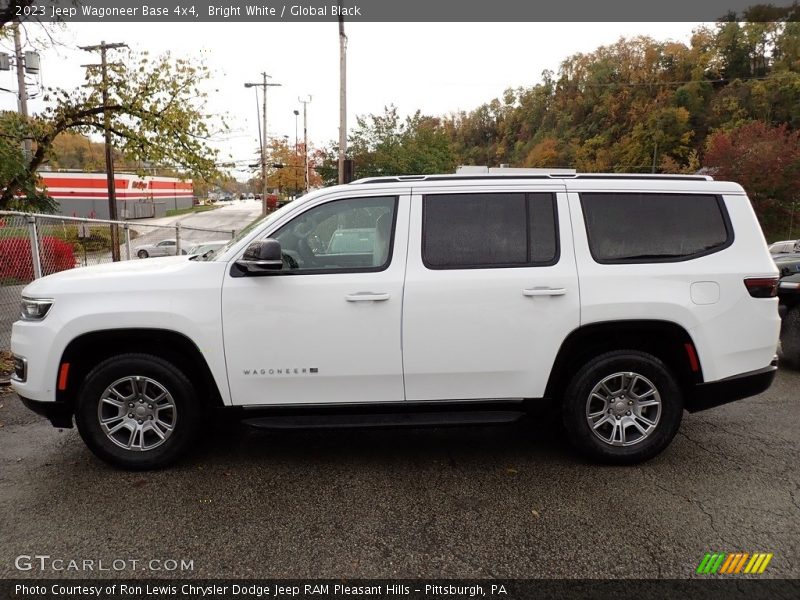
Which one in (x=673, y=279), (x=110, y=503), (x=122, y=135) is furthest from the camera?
(x=122, y=135)

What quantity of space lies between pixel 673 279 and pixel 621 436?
1.14m

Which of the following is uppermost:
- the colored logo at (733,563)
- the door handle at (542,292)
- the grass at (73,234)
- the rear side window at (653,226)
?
the rear side window at (653,226)

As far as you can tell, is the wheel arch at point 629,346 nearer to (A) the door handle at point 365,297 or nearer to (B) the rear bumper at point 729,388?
(B) the rear bumper at point 729,388

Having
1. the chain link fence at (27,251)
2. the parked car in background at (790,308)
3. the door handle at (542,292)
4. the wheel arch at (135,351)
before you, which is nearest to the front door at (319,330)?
the wheel arch at (135,351)

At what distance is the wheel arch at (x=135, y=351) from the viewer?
3721mm

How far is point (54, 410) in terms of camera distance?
3.82 meters

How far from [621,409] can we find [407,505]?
164 cm

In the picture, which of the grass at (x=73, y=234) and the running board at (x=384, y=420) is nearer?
the running board at (x=384, y=420)

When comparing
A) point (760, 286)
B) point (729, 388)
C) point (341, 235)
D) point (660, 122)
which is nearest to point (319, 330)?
point (341, 235)

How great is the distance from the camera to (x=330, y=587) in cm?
266

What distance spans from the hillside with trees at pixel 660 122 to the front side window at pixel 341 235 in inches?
1130

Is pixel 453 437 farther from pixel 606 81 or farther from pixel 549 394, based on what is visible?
pixel 606 81

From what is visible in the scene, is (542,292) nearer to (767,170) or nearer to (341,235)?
(341,235)

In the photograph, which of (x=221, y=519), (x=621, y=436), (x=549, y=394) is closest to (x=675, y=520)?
(x=621, y=436)
